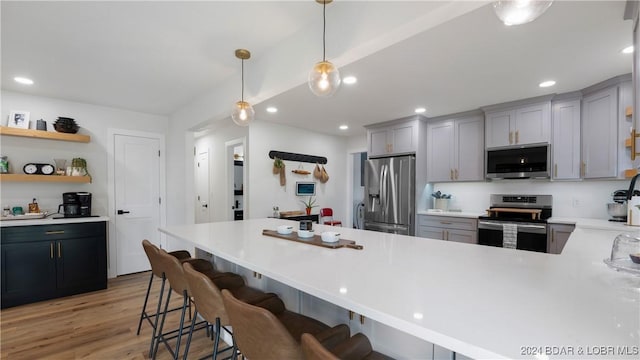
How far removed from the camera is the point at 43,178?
11.1 feet

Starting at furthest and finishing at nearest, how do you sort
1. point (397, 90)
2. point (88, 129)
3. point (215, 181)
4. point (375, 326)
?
1. point (215, 181)
2. point (88, 129)
3. point (397, 90)
4. point (375, 326)

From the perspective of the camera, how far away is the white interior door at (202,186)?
5.61 m

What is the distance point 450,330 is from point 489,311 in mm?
183

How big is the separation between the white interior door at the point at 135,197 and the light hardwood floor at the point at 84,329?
32.2 inches

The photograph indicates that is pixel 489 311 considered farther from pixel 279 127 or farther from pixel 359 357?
pixel 279 127

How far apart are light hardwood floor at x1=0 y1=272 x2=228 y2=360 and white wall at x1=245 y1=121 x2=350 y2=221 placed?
6.46ft

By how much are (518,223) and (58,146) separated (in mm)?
5990

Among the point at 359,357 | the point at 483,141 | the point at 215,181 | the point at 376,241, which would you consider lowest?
the point at 359,357

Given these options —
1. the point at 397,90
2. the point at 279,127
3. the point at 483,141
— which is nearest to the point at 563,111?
the point at 483,141

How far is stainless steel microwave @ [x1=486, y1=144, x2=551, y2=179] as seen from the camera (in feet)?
11.1

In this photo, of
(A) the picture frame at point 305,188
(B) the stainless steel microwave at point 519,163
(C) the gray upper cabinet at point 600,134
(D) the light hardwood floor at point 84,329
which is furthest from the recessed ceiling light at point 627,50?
(A) the picture frame at point 305,188

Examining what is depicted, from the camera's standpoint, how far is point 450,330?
0.70 m

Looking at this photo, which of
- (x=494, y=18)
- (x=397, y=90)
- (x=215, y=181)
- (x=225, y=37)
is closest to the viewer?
(x=494, y=18)

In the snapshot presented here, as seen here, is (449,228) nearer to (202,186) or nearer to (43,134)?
(202,186)
